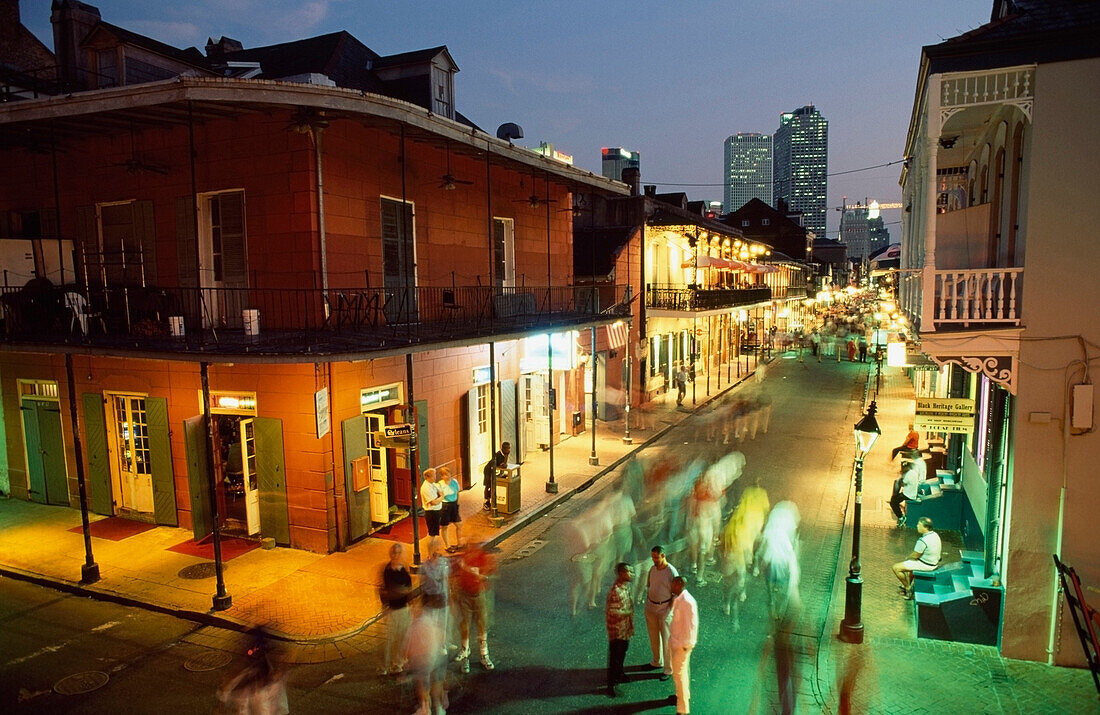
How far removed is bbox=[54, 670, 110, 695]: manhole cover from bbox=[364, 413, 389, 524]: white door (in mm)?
5428

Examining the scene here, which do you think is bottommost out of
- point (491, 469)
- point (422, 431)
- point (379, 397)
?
point (491, 469)

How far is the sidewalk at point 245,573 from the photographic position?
29.7 feet

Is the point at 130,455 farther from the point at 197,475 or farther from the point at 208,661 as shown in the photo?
the point at 208,661

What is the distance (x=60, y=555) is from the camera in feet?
38.0

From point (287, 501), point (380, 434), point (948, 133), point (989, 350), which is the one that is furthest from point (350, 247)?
point (948, 133)

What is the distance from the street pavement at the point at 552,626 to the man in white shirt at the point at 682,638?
0.31m

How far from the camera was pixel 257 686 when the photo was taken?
5.57 metres

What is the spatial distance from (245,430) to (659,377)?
67.6ft

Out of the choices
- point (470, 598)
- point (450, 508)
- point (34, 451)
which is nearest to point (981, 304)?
point (470, 598)

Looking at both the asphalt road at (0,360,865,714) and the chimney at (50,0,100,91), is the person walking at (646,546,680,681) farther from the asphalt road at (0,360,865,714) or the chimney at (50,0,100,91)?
the chimney at (50,0,100,91)

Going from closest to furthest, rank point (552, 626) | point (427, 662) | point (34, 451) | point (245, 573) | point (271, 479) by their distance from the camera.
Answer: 1. point (427, 662)
2. point (552, 626)
3. point (245, 573)
4. point (271, 479)
5. point (34, 451)

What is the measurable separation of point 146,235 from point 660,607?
1208 centimetres

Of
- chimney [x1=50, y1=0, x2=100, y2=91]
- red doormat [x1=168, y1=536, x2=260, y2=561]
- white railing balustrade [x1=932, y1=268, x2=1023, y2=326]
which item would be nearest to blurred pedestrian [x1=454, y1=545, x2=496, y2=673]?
red doormat [x1=168, y1=536, x2=260, y2=561]

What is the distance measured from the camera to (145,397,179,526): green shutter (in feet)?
41.9
